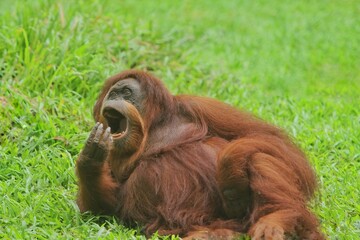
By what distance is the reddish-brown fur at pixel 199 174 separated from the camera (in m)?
4.55

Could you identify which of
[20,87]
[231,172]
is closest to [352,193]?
[231,172]

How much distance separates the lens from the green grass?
5.25 meters

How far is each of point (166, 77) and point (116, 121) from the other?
2.81 meters

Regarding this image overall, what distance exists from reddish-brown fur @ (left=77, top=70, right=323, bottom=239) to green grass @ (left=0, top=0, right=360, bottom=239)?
0.20 metres

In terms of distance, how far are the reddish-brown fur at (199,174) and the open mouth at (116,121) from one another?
8 centimetres

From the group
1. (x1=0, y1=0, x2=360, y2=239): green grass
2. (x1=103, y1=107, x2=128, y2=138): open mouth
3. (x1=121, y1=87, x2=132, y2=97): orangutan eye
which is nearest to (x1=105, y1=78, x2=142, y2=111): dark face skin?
(x1=121, y1=87, x2=132, y2=97): orangutan eye

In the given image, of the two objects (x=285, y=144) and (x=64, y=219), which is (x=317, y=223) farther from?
(x=64, y=219)

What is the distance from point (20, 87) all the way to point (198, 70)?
→ 2064 millimetres

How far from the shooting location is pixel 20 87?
21.7 feet

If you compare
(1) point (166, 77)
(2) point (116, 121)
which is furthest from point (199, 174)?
(1) point (166, 77)

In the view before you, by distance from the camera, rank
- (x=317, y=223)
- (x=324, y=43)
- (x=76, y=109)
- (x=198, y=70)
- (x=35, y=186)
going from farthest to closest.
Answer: (x=324, y=43), (x=198, y=70), (x=76, y=109), (x=35, y=186), (x=317, y=223)

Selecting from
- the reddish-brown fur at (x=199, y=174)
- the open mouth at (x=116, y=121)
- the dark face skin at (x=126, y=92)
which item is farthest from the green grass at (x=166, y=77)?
the dark face skin at (x=126, y=92)

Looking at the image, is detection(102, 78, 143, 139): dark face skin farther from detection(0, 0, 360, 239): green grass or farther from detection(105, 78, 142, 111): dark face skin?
detection(0, 0, 360, 239): green grass

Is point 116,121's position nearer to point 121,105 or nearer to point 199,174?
point 121,105
